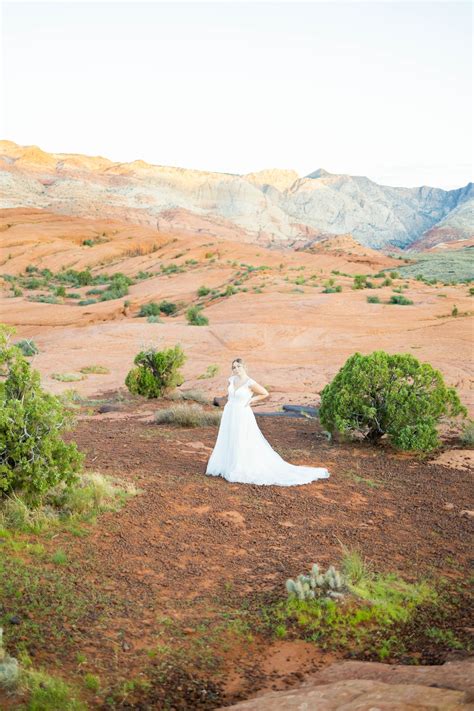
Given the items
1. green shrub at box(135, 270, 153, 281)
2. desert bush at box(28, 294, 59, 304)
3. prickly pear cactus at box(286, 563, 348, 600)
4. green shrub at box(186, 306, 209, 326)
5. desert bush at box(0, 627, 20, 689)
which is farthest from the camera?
green shrub at box(135, 270, 153, 281)

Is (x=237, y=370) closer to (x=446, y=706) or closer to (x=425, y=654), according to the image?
(x=425, y=654)

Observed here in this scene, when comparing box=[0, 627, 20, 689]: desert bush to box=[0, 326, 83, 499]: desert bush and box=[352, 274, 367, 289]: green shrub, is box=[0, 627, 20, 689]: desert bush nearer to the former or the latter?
box=[0, 326, 83, 499]: desert bush

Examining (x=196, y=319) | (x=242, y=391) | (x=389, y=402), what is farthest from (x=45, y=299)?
(x=242, y=391)

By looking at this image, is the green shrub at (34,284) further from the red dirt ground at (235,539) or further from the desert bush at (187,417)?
the red dirt ground at (235,539)

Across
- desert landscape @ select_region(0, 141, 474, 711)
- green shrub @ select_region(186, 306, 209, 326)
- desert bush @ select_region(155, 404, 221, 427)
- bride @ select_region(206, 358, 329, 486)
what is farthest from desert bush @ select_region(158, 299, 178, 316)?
bride @ select_region(206, 358, 329, 486)

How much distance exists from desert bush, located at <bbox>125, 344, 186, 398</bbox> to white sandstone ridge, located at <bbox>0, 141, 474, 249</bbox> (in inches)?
2243

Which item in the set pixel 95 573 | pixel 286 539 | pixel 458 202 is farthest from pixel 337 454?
pixel 458 202

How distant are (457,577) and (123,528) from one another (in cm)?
303

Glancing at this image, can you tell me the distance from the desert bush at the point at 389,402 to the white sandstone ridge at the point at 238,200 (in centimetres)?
6169

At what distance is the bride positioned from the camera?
7.58m

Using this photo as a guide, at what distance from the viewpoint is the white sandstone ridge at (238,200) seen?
7319 centimetres

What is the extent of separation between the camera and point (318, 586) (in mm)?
4867

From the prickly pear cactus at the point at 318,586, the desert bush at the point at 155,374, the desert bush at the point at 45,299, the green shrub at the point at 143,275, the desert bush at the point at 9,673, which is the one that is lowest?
the prickly pear cactus at the point at 318,586

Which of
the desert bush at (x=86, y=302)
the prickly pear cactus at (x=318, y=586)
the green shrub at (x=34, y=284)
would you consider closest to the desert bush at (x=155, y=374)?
the prickly pear cactus at (x=318, y=586)
